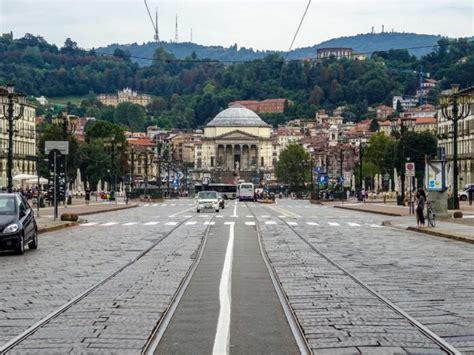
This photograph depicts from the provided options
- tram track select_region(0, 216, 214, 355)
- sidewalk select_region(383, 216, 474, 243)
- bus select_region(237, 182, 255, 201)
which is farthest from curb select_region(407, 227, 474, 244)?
bus select_region(237, 182, 255, 201)

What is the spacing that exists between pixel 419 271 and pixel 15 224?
9.69 meters

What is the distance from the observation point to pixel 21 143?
136m

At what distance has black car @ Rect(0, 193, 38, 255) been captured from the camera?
24.8 m

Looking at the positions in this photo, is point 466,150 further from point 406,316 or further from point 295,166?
point 406,316

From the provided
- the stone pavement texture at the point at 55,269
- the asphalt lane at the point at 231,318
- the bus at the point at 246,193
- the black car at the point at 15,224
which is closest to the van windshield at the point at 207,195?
the stone pavement texture at the point at 55,269

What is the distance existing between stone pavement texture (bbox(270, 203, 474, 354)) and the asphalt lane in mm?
1784

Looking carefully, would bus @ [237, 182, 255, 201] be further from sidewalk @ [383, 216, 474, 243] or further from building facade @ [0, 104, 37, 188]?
sidewalk @ [383, 216, 474, 243]

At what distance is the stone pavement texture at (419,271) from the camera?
1325 centimetres

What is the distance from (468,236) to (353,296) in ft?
56.3

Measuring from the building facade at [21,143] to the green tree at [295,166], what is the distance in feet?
160

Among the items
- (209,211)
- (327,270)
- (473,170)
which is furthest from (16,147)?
(327,270)

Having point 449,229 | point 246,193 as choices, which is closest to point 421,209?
point 449,229

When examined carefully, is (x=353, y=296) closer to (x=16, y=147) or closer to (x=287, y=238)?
(x=287, y=238)

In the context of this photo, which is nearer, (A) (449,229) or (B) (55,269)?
(B) (55,269)
